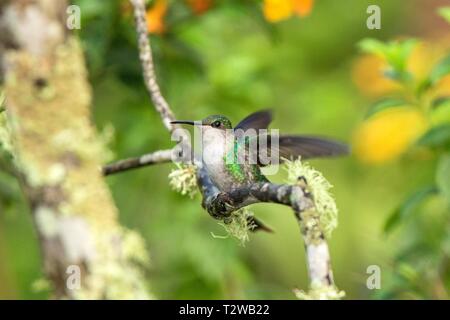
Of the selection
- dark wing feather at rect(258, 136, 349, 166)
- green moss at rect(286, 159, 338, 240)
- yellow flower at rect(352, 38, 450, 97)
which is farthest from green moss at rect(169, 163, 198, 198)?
yellow flower at rect(352, 38, 450, 97)

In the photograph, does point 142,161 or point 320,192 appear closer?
point 320,192

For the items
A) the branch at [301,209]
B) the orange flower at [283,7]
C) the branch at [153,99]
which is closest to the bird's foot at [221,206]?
the branch at [301,209]

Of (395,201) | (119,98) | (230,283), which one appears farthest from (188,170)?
(395,201)

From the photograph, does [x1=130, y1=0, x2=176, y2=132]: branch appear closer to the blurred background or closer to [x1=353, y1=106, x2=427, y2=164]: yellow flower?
the blurred background

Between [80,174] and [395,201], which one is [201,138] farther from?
[395,201]

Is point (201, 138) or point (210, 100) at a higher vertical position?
point (210, 100)

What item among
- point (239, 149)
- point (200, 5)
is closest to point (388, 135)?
point (200, 5)

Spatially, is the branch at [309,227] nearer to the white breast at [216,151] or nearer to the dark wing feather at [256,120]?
the white breast at [216,151]

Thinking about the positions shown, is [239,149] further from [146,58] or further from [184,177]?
[146,58]
